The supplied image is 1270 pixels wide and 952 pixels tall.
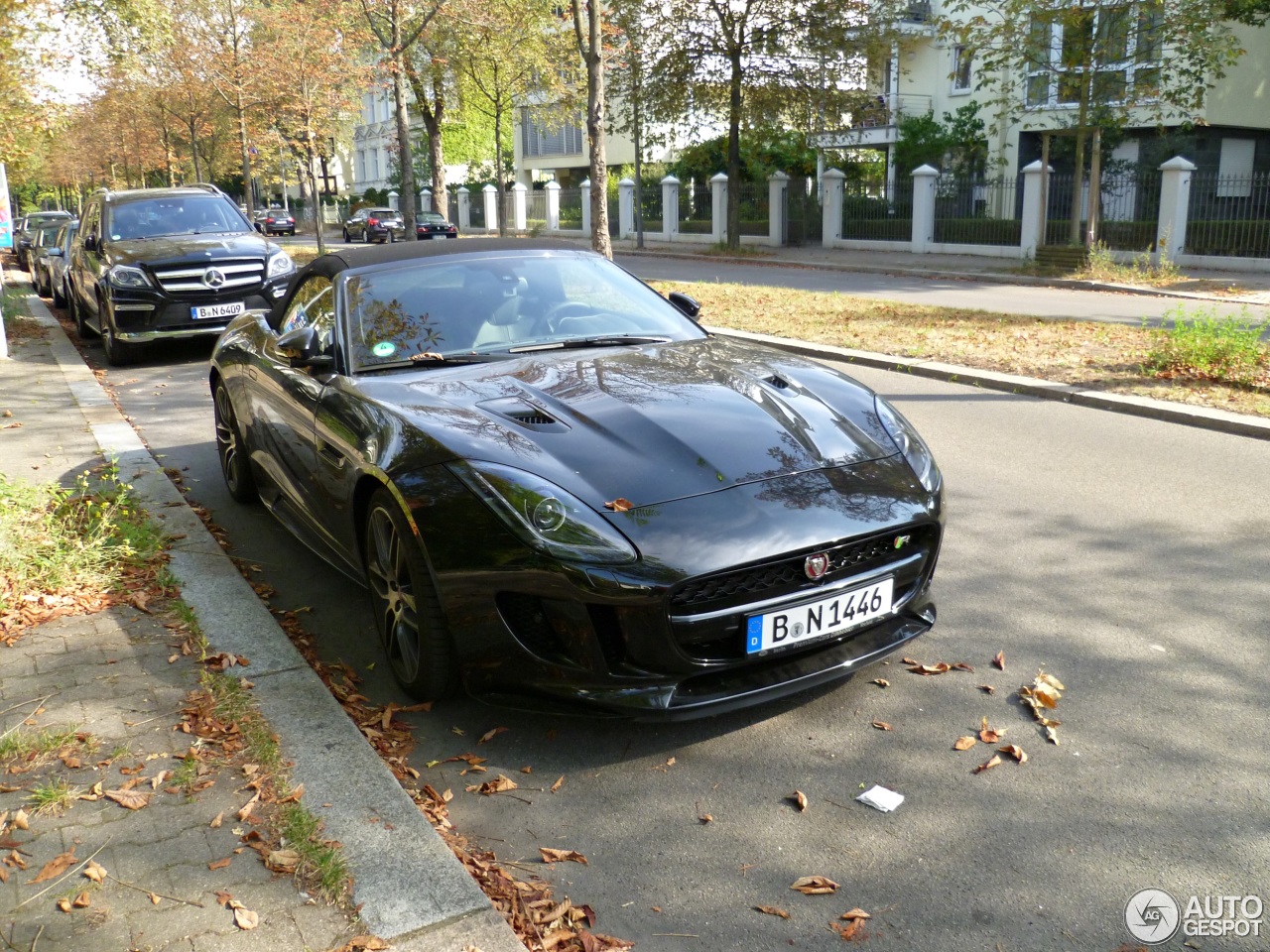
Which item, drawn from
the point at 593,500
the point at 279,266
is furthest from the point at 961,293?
the point at 593,500

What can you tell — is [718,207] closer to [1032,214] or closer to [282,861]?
[1032,214]

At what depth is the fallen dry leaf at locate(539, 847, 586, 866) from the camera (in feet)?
10.4

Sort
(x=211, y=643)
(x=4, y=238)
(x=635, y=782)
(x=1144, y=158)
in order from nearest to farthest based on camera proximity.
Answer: (x=635, y=782) → (x=211, y=643) → (x=4, y=238) → (x=1144, y=158)

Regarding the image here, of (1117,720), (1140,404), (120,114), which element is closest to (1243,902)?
(1117,720)

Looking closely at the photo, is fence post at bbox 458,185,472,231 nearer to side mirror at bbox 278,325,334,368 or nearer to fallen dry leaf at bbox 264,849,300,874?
side mirror at bbox 278,325,334,368

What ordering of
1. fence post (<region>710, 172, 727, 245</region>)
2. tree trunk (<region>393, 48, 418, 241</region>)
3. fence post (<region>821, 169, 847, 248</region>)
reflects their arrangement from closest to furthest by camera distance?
tree trunk (<region>393, 48, 418, 241</region>) < fence post (<region>821, 169, 847, 248</region>) < fence post (<region>710, 172, 727, 245</region>)

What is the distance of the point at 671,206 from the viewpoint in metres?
41.6

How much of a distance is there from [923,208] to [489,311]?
28.7 meters

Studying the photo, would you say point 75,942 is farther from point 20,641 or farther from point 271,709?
point 20,641

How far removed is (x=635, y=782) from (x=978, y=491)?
12.3ft

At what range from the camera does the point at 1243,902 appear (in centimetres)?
283

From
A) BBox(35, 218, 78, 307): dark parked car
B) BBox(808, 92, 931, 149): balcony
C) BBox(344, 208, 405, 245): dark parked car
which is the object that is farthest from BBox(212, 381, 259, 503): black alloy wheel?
BBox(344, 208, 405, 245): dark parked car

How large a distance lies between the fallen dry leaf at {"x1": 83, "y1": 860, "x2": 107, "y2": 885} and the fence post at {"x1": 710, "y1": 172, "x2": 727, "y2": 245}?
120 ft

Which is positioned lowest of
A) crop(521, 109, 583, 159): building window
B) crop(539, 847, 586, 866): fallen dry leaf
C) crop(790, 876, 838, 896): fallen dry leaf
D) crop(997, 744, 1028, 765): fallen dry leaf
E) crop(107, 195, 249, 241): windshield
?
crop(539, 847, 586, 866): fallen dry leaf
